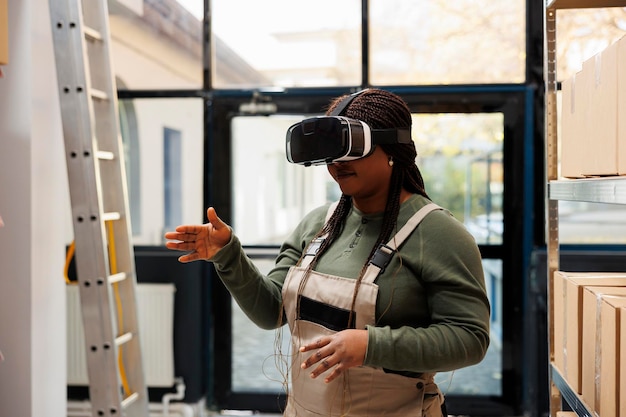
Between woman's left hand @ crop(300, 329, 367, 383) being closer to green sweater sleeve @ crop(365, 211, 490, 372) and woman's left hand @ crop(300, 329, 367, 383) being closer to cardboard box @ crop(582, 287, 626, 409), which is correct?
green sweater sleeve @ crop(365, 211, 490, 372)

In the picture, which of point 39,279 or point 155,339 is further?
point 155,339

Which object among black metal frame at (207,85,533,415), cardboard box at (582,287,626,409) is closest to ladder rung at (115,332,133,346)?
black metal frame at (207,85,533,415)

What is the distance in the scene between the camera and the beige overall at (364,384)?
1.56 m

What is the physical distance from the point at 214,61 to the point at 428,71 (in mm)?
1157

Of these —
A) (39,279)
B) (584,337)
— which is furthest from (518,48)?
(39,279)

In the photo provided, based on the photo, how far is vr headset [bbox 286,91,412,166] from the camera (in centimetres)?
151

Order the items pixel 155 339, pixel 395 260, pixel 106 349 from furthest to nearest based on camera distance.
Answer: pixel 155 339 → pixel 106 349 → pixel 395 260

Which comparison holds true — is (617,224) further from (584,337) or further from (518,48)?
(584,337)

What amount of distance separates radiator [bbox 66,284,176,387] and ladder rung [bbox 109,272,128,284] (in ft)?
2.33

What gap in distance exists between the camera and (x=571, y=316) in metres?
1.68

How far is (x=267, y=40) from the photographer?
12.3ft

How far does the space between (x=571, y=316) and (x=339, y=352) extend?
66 centimetres

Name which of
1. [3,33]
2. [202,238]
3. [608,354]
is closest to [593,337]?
[608,354]

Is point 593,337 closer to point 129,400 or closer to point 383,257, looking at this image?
point 383,257
